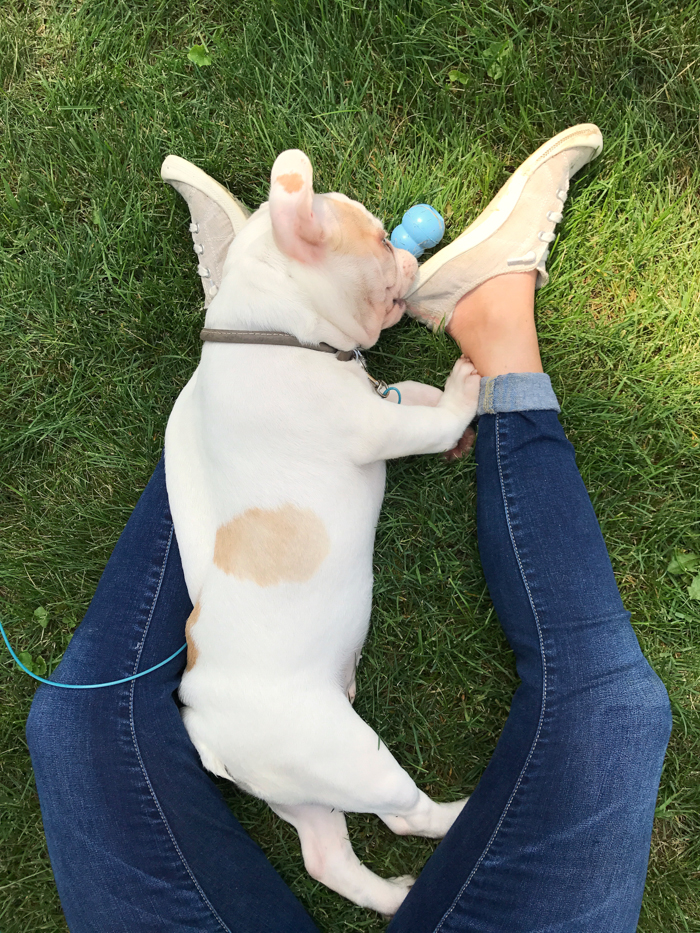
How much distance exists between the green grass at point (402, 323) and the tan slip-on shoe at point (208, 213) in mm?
137

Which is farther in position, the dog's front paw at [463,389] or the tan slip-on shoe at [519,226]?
the tan slip-on shoe at [519,226]

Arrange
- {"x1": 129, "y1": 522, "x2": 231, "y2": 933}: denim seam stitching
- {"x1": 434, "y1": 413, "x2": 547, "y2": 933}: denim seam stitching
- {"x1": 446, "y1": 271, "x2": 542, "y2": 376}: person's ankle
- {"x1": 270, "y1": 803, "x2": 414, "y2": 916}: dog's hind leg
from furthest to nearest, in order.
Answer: {"x1": 446, "y1": 271, "x2": 542, "y2": 376}: person's ankle → {"x1": 270, "y1": 803, "x2": 414, "y2": 916}: dog's hind leg → {"x1": 129, "y1": 522, "x2": 231, "y2": 933}: denim seam stitching → {"x1": 434, "y1": 413, "x2": 547, "y2": 933}: denim seam stitching

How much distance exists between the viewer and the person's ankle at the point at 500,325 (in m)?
2.70

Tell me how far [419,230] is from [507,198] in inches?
15.7

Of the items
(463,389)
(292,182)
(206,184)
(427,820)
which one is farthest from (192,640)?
(206,184)

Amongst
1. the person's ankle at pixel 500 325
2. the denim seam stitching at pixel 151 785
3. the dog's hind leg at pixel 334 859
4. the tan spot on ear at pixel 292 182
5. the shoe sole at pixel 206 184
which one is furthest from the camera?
the shoe sole at pixel 206 184

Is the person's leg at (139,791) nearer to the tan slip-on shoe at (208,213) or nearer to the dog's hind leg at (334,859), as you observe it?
the dog's hind leg at (334,859)

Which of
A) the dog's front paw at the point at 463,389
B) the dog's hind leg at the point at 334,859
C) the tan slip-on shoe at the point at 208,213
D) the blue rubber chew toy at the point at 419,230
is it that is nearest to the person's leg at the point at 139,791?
the dog's hind leg at the point at 334,859

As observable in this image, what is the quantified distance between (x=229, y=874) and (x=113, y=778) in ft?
1.85

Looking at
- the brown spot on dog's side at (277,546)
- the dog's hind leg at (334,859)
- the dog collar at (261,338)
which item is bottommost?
the dog's hind leg at (334,859)

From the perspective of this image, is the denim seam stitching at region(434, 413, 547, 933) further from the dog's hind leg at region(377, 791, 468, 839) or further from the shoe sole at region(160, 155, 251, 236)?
the shoe sole at region(160, 155, 251, 236)

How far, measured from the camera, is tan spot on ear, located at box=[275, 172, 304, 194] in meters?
1.84

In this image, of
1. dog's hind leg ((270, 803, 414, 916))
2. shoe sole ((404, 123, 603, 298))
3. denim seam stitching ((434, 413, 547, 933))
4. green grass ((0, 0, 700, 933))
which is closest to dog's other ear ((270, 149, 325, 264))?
shoe sole ((404, 123, 603, 298))

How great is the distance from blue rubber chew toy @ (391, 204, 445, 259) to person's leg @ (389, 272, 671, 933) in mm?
688
